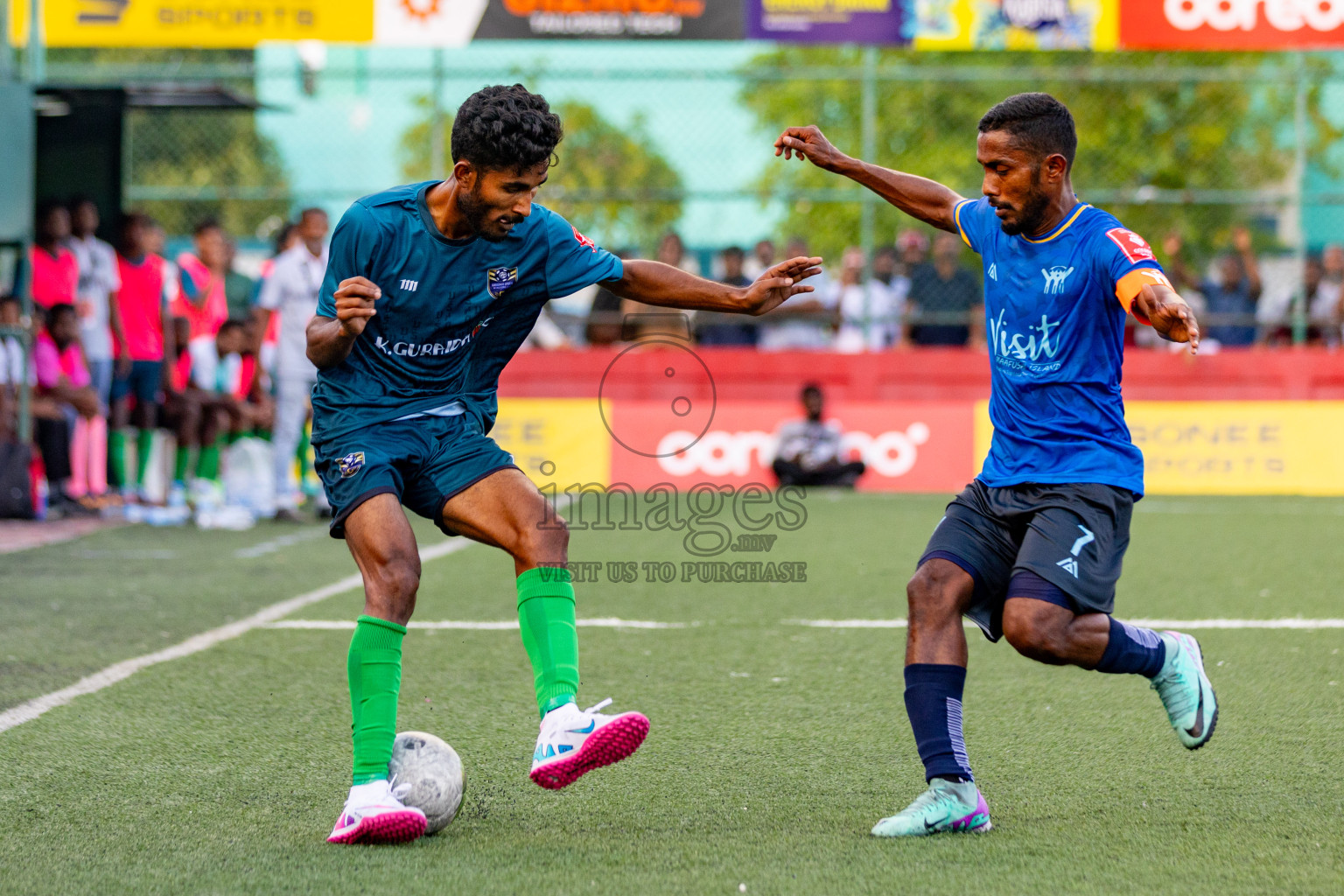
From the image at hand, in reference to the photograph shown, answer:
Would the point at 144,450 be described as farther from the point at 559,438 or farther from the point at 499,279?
the point at 499,279

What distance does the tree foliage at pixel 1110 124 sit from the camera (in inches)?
855

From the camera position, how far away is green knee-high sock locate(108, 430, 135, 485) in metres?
12.2

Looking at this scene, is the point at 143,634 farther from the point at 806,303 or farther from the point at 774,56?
the point at 774,56

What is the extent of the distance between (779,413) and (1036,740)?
390 inches

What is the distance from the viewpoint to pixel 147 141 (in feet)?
76.0

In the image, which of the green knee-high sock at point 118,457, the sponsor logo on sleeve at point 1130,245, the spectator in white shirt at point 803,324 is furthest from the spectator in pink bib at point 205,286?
the sponsor logo on sleeve at point 1130,245

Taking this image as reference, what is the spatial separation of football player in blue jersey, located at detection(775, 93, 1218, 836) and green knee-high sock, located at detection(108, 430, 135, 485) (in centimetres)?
955

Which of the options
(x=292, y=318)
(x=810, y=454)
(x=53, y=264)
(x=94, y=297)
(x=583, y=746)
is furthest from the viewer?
(x=810, y=454)

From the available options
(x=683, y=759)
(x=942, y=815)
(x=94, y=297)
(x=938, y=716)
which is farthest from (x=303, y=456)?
(x=942, y=815)

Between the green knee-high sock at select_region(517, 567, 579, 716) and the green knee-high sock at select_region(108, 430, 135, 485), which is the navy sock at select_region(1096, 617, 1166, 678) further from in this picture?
the green knee-high sock at select_region(108, 430, 135, 485)

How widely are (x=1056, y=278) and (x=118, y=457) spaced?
32.5 feet

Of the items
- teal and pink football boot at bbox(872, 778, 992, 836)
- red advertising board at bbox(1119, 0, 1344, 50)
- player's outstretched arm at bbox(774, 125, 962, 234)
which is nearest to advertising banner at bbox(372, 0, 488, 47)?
red advertising board at bbox(1119, 0, 1344, 50)

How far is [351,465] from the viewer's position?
403cm

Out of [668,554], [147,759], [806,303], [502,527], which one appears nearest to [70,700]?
[147,759]
